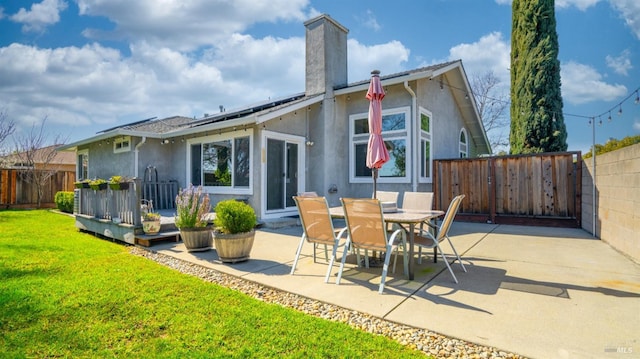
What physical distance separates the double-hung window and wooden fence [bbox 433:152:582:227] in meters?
0.35

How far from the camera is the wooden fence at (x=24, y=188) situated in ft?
45.6

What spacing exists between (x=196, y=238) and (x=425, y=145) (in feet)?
22.1

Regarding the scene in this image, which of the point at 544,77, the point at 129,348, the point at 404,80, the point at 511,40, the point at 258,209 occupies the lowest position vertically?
the point at 129,348

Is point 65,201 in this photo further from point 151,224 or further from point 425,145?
point 425,145

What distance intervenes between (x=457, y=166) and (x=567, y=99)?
677cm

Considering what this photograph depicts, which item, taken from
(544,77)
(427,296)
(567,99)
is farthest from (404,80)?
(567,99)

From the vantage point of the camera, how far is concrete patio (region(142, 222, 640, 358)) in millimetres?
2396

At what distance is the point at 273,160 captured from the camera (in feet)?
28.6

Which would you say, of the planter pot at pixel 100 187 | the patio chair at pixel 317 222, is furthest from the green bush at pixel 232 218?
the planter pot at pixel 100 187

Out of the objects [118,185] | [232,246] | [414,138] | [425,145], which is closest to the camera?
[232,246]

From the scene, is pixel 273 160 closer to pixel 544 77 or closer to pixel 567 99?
pixel 544 77

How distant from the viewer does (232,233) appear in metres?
4.69

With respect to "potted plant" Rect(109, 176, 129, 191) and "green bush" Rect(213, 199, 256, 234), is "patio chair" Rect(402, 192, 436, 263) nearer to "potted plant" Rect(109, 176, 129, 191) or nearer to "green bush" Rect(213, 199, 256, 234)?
"green bush" Rect(213, 199, 256, 234)

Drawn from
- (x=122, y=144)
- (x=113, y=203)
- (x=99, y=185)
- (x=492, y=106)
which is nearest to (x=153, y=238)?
(x=113, y=203)
